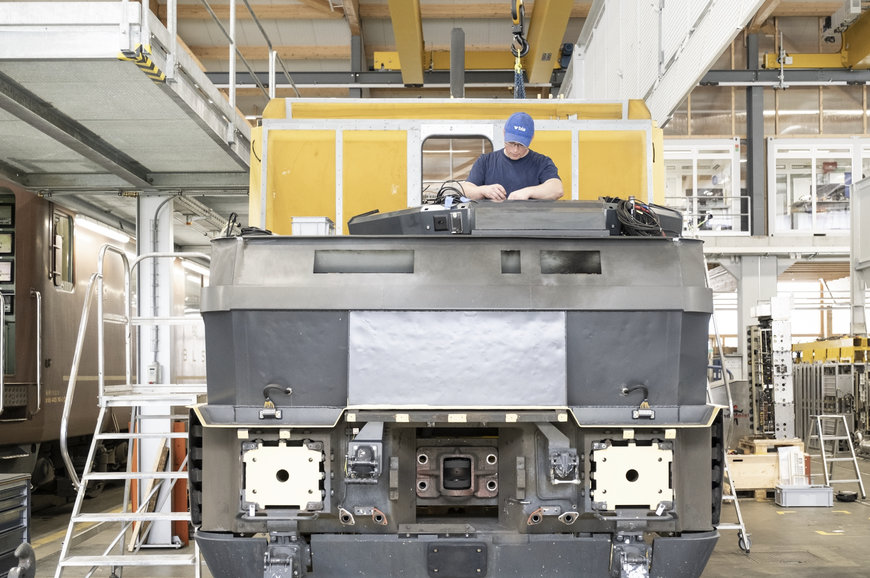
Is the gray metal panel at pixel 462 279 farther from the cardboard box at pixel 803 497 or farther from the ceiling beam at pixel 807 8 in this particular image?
the ceiling beam at pixel 807 8

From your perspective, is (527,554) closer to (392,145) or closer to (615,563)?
(615,563)

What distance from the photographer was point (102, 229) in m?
10.9

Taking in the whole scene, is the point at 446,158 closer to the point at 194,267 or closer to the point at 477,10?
the point at 194,267

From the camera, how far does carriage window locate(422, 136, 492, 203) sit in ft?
21.2

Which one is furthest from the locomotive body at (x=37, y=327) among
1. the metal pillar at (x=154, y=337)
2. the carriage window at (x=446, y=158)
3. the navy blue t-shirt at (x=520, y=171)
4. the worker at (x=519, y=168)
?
the navy blue t-shirt at (x=520, y=171)

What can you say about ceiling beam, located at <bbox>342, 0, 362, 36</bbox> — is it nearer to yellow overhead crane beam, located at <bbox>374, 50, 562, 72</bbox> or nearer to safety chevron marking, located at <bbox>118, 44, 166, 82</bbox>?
yellow overhead crane beam, located at <bbox>374, 50, 562, 72</bbox>

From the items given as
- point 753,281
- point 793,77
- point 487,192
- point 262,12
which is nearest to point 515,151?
point 487,192

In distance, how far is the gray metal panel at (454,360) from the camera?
140 inches

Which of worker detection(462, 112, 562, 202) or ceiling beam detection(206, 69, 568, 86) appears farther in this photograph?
ceiling beam detection(206, 69, 568, 86)

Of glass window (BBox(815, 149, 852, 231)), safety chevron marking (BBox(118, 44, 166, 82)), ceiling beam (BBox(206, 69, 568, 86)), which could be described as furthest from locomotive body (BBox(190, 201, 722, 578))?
glass window (BBox(815, 149, 852, 231))

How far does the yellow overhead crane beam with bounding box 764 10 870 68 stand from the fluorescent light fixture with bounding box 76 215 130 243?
760 inches

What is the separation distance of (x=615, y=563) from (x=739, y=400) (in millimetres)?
14264

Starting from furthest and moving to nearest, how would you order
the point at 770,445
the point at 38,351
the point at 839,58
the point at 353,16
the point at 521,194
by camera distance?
the point at 839,58 → the point at 353,16 → the point at 770,445 → the point at 38,351 → the point at 521,194

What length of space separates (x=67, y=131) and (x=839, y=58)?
23.1 metres
